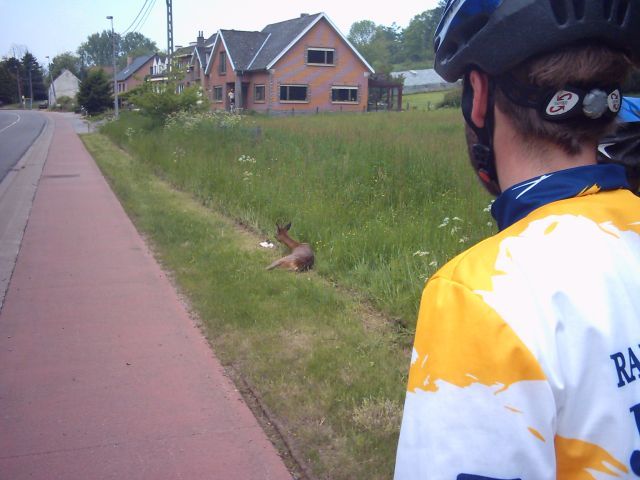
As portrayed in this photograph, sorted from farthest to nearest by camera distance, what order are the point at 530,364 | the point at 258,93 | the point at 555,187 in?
the point at 258,93, the point at 555,187, the point at 530,364

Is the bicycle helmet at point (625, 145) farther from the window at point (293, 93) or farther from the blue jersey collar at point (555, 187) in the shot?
the window at point (293, 93)

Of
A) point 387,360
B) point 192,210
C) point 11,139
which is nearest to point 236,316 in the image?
point 387,360

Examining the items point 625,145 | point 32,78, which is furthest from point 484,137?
point 32,78

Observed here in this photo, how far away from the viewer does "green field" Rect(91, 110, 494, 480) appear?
4.32 meters

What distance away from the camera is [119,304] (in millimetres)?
6867

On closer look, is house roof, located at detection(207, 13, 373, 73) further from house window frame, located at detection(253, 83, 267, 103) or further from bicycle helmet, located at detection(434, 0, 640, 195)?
bicycle helmet, located at detection(434, 0, 640, 195)

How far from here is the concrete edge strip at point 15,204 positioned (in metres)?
8.72

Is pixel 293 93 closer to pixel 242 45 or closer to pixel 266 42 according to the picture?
pixel 266 42

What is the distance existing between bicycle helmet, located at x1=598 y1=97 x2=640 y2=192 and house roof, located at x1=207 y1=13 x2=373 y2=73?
153 ft

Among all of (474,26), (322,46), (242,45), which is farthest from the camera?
(242,45)

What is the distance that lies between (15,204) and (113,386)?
10010 millimetres

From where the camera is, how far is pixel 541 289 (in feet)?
3.64

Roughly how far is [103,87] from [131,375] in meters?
56.6

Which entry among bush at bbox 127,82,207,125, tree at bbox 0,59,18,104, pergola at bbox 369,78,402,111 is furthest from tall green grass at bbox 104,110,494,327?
tree at bbox 0,59,18,104
